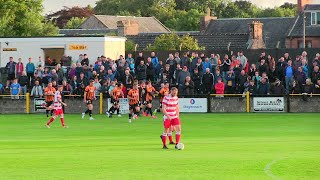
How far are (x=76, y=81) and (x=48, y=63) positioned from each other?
4.23 m

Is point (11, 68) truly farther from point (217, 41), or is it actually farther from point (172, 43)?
point (217, 41)

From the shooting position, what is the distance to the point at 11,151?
30250 mm

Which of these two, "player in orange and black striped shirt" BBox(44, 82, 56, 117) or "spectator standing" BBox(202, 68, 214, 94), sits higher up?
"spectator standing" BBox(202, 68, 214, 94)

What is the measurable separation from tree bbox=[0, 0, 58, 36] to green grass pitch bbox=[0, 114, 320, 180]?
42.3m

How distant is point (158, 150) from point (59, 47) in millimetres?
30833

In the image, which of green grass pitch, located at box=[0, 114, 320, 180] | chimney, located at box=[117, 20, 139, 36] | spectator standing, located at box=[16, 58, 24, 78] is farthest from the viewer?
chimney, located at box=[117, 20, 139, 36]

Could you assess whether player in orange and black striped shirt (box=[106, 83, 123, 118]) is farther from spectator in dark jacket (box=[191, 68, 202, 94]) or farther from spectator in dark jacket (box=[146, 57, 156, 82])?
spectator in dark jacket (box=[191, 68, 202, 94])

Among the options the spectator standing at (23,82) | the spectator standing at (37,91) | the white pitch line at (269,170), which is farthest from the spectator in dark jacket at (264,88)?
the white pitch line at (269,170)

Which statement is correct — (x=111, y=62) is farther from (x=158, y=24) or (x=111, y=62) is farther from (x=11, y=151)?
(x=158, y=24)

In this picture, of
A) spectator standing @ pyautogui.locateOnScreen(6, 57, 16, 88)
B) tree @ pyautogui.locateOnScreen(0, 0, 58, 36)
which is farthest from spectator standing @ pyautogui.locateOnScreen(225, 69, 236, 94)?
tree @ pyautogui.locateOnScreen(0, 0, 58, 36)

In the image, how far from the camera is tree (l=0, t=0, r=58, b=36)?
8925 centimetres

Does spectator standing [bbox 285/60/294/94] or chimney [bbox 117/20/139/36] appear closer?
spectator standing [bbox 285/60/294/94]

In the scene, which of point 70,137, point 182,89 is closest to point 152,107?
point 182,89

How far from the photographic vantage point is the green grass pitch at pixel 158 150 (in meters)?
23.2
